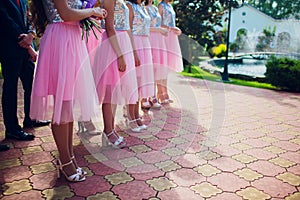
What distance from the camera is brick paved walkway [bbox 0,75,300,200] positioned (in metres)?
2.25

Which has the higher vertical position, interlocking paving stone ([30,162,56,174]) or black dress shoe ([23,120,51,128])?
black dress shoe ([23,120,51,128])

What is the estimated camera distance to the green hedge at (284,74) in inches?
264

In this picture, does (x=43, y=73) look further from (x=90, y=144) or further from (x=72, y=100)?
(x=90, y=144)

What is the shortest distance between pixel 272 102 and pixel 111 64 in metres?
3.74

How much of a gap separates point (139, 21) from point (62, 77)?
1603mm

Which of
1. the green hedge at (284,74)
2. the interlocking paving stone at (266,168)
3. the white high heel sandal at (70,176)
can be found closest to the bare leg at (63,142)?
the white high heel sandal at (70,176)

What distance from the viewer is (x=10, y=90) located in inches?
125

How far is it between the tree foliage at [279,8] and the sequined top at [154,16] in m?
34.3

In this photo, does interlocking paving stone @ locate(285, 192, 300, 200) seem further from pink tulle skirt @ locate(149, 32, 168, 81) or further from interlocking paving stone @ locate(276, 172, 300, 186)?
pink tulle skirt @ locate(149, 32, 168, 81)

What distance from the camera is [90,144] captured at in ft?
10.5

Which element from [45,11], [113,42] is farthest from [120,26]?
[45,11]

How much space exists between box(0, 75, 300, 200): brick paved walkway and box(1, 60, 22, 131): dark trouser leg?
30 cm

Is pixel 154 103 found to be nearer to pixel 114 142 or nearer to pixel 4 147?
pixel 114 142

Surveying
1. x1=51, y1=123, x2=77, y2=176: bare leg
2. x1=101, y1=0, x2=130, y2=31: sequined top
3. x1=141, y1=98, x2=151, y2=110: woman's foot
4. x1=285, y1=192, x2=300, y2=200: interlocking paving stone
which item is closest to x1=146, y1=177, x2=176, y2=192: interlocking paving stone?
x1=51, y1=123, x2=77, y2=176: bare leg
